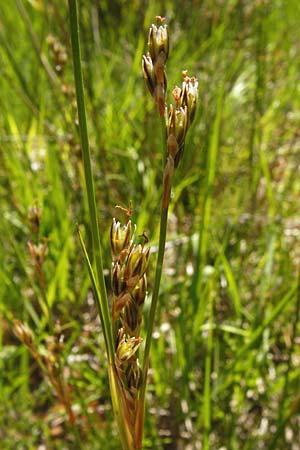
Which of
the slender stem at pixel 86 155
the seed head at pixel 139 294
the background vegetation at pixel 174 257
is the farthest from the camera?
the background vegetation at pixel 174 257

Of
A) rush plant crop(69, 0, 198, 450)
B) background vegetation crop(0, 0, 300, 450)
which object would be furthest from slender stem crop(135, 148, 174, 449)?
background vegetation crop(0, 0, 300, 450)

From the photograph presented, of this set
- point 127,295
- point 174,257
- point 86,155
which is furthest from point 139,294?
point 174,257

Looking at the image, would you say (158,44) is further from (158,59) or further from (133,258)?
(133,258)

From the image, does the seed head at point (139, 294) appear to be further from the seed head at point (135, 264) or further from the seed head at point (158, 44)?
the seed head at point (158, 44)

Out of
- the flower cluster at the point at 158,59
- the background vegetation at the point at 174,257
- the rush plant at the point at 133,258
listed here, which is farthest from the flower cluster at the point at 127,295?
the background vegetation at the point at 174,257

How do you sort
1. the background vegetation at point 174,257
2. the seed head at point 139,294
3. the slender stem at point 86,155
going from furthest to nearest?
1. the background vegetation at point 174,257
2. the seed head at point 139,294
3. the slender stem at point 86,155

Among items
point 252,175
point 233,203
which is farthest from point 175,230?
point 252,175
